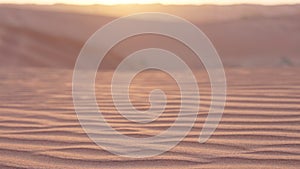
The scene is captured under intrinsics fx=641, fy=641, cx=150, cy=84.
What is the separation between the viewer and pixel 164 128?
3.08 meters

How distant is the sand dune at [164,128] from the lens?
237 cm

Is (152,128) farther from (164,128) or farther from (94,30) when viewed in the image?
(94,30)

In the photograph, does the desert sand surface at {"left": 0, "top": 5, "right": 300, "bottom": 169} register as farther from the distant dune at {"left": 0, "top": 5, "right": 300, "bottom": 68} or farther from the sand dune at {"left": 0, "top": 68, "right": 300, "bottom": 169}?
the distant dune at {"left": 0, "top": 5, "right": 300, "bottom": 68}

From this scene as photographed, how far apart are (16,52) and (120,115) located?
1058 cm

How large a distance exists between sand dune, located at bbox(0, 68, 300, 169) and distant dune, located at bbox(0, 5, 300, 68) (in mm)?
7565

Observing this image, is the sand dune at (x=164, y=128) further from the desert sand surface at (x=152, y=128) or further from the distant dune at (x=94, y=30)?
the distant dune at (x=94, y=30)

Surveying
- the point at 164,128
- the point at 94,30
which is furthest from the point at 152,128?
the point at 94,30

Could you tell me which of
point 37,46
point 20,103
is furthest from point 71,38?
point 20,103

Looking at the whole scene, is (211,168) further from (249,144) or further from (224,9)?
(224,9)

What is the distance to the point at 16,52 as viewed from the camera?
1377 centimetres

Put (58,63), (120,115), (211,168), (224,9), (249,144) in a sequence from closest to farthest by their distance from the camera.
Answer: (211,168) < (249,144) < (120,115) < (58,63) < (224,9)

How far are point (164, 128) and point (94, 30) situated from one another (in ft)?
51.9

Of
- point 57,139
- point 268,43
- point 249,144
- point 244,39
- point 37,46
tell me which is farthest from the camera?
point 244,39

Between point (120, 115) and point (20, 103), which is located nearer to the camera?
point (120, 115)
